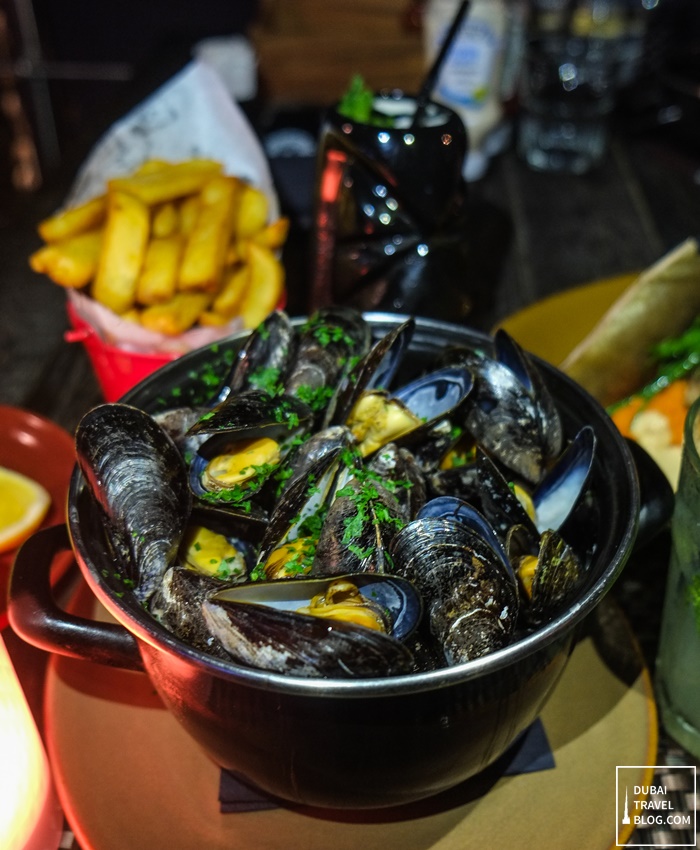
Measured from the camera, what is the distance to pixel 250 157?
201 centimetres

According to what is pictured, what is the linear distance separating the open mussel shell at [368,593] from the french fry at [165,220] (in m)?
1.05

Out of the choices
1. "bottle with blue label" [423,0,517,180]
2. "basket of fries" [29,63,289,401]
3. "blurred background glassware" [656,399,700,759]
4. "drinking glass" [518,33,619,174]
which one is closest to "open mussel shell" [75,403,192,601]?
"basket of fries" [29,63,289,401]

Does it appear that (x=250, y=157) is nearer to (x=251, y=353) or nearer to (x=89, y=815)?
(x=251, y=353)

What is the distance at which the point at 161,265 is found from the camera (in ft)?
5.03

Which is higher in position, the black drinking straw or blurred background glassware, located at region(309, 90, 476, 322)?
the black drinking straw

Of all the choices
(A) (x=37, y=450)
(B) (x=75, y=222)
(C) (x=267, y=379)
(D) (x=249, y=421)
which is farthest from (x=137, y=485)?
(B) (x=75, y=222)

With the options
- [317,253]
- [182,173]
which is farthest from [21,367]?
[317,253]

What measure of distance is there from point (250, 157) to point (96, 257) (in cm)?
62

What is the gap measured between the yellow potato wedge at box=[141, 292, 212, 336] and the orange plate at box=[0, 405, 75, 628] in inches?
10.5

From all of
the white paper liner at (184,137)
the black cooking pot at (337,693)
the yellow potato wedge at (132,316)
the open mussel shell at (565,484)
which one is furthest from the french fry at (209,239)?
the open mussel shell at (565,484)

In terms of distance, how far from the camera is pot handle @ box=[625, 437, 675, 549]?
953 millimetres

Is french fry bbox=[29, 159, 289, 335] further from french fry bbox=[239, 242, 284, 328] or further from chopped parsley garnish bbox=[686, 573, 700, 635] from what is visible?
chopped parsley garnish bbox=[686, 573, 700, 635]

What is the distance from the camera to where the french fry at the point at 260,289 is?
5.08 feet

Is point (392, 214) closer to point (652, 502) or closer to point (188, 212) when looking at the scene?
point (188, 212)
